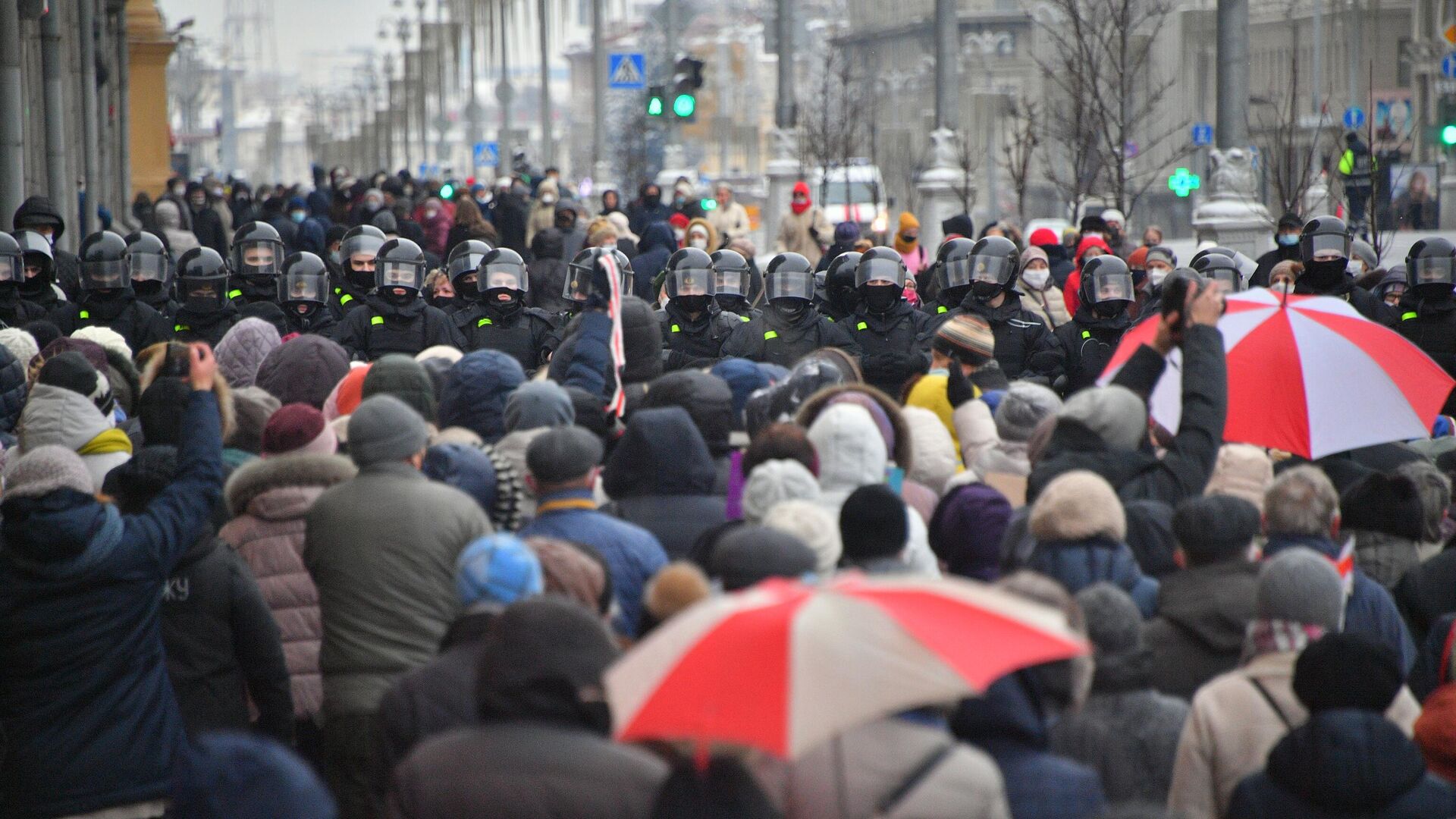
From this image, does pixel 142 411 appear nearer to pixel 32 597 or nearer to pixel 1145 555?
pixel 32 597

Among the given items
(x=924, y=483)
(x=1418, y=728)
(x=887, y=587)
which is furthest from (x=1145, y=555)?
(x=887, y=587)

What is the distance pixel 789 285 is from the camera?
37.3ft

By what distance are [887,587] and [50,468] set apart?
2.56 metres

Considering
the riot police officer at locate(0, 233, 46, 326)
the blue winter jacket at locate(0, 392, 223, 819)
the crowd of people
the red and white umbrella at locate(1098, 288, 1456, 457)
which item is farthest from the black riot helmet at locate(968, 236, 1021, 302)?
the blue winter jacket at locate(0, 392, 223, 819)

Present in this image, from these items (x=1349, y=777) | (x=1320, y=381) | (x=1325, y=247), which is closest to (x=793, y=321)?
(x=1325, y=247)

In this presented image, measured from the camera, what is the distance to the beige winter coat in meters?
4.56

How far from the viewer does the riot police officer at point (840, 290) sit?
1203 cm

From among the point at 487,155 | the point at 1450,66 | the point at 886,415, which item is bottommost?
the point at 886,415

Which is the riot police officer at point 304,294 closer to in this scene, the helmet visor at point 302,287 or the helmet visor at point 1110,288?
the helmet visor at point 302,287

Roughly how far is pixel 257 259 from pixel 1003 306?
4500mm

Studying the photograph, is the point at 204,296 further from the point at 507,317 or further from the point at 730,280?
the point at 730,280

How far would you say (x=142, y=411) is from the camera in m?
6.50

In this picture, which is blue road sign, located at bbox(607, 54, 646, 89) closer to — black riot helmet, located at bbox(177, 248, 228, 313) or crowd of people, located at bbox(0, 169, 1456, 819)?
black riot helmet, located at bbox(177, 248, 228, 313)

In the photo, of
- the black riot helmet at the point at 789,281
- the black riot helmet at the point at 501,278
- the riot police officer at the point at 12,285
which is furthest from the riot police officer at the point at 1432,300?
the riot police officer at the point at 12,285
